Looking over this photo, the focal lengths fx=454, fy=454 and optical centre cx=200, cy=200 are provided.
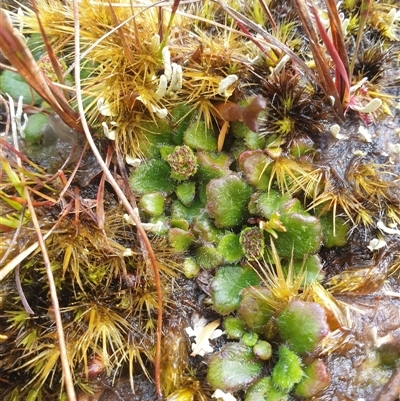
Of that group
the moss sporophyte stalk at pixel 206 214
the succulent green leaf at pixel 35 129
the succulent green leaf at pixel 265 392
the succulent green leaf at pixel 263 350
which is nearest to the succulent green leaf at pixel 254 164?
the moss sporophyte stalk at pixel 206 214

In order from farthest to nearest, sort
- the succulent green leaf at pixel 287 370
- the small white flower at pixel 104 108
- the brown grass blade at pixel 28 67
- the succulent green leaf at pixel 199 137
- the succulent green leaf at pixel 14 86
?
1. the succulent green leaf at pixel 14 86
2. the succulent green leaf at pixel 199 137
3. the small white flower at pixel 104 108
4. the succulent green leaf at pixel 287 370
5. the brown grass blade at pixel 28 67

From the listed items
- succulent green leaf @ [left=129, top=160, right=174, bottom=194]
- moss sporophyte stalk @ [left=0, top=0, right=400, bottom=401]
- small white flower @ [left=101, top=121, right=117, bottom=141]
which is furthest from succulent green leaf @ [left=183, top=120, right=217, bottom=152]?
small white flower @ [left=101, top=121, right=117, bottom=141]

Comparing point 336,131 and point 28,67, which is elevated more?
point 28,67

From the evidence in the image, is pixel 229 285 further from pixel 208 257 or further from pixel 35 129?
pixel 35 129

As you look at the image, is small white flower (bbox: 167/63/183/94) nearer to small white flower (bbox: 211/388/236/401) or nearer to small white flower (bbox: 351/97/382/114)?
small white flower (bbox: 351/97/382/114)

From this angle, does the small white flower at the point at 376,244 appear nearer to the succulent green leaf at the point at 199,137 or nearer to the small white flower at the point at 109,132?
the succulent green leaf at the point at 199,137

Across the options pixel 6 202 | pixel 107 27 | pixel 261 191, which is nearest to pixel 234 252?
pixel 261 191

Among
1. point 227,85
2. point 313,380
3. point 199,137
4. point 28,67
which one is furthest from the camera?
point 199,137

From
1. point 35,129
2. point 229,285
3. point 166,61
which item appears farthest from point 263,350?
point 35,129

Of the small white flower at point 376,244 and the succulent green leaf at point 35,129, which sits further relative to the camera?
the succulent green leaf at point 35,129
